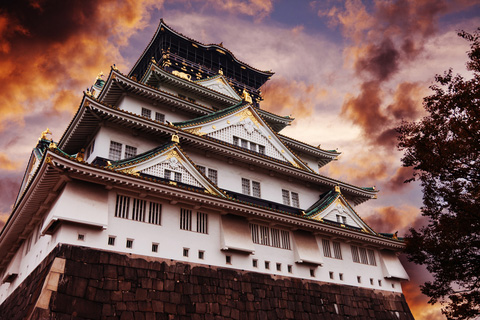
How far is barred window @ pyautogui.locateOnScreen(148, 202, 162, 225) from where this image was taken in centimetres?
1952

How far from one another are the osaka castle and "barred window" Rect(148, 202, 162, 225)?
2.2 inches

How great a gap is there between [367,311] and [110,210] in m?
18.5

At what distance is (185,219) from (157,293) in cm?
444

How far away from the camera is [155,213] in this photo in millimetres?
19781

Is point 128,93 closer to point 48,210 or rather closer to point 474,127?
point 48,210

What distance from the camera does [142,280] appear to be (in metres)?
17.4

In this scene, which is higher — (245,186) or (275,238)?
(245,186)

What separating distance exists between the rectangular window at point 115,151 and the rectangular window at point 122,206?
437cm

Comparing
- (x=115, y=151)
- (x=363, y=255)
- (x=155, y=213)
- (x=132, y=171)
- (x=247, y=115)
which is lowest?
(x=155, y=213)

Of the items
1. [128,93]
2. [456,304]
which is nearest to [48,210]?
[128,93]

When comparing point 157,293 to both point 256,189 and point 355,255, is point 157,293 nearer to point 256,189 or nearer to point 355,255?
point 256,189

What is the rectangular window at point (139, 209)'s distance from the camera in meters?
19.1

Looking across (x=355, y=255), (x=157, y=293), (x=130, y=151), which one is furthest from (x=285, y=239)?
(x=130, y=151)

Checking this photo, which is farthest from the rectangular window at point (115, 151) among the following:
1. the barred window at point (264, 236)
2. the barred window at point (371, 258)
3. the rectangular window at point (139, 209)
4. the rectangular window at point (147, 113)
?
the barred window at point (371, 258)
